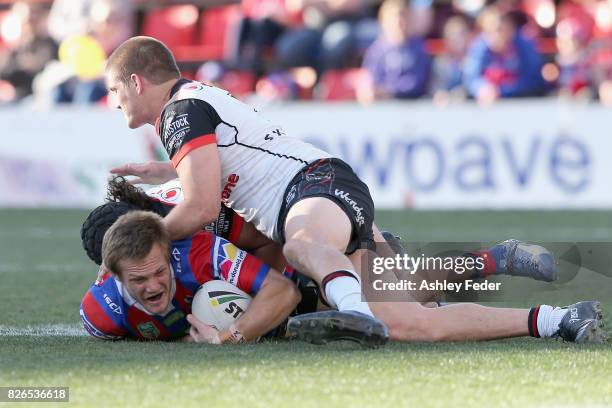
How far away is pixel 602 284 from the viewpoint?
7.20m

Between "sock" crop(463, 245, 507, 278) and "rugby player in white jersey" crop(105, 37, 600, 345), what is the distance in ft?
2.20

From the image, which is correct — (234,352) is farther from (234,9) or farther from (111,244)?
(234,9)

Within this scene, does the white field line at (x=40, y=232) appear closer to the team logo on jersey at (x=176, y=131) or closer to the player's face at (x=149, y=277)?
the team logo on jersey at (x=176, y=131)

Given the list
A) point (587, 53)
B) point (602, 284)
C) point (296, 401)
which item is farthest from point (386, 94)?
point (296, 401)

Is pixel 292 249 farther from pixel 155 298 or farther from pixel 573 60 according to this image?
pixel 573 60

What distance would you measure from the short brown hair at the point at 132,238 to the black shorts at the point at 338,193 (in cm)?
58

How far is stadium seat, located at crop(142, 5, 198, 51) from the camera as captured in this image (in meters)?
17.2

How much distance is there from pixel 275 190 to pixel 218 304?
606mm

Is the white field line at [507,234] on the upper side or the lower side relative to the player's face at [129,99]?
lower

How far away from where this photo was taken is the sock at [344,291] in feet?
15.6

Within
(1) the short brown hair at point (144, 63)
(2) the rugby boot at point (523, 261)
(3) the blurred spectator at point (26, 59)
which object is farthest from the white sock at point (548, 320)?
(3) the blurred spectator at point (26, 59)

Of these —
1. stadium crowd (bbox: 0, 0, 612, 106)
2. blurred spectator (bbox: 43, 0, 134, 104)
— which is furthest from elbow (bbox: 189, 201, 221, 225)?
blurred spectator (bbox: 43, 0, 134, 104)

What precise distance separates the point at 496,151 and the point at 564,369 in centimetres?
838

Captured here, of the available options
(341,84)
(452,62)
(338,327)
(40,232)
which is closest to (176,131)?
(338,327)
